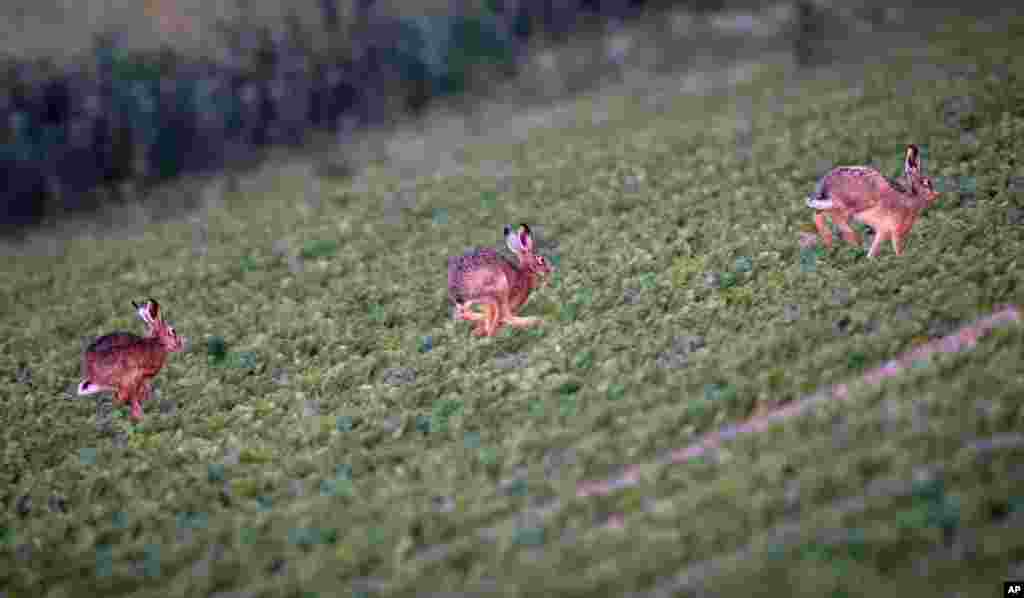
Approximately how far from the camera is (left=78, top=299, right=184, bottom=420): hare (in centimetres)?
1647

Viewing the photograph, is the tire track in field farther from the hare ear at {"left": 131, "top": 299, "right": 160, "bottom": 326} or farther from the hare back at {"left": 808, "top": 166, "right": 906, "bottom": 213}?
Result: the hare ear at {"left": 131, "top": 299, "right": 160, "bottom": 326}

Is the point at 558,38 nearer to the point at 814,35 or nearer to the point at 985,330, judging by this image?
the point at 814,35

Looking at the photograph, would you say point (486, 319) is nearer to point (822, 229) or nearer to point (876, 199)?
point (822, 229)

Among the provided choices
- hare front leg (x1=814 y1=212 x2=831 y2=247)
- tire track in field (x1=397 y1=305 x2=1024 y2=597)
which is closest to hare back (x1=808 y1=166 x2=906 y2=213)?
hare front leg (x1=814 y1=212 x2=831 y2=247)

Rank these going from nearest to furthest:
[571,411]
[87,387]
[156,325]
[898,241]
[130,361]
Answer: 1. [571,411]
2. [87,387]
3. [130,361]
4. [898,241]
5. [156,325]

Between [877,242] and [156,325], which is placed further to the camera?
[156,325]

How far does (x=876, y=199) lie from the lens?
54.0 feet

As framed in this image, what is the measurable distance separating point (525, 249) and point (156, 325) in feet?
18.2

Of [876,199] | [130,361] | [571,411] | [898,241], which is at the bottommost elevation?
[571,411]

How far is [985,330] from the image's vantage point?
1416 cm

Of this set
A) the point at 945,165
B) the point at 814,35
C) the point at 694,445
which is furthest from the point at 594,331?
A: the point at 814,35

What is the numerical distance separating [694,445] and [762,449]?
87 centimetres

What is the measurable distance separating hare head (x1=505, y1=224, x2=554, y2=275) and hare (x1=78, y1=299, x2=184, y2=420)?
5238 millimetres

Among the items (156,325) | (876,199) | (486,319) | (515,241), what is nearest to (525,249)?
(515,241)
